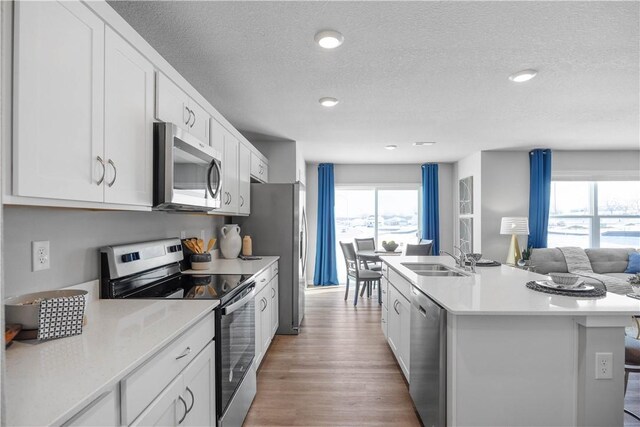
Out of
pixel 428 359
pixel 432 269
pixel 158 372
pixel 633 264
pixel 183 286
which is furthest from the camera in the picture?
pixel 633 264

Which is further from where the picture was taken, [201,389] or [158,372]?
[201,389]

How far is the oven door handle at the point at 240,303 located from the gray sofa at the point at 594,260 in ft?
15.0

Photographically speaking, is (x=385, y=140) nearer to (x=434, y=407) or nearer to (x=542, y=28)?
(x=542, y=28)

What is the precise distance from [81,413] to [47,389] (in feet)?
0.36

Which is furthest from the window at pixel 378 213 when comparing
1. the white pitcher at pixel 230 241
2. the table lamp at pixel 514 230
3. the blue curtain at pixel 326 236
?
the white pitcher at pixel 230 241

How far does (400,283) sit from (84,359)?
224 cm

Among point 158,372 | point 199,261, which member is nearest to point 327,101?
point 199,261

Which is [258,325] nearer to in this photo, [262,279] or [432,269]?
[262,279]

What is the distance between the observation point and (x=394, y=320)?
10.0 feet

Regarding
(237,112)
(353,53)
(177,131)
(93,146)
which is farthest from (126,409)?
(237,112)

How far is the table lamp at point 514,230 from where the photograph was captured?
5.38 metres

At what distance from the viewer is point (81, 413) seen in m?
0.86

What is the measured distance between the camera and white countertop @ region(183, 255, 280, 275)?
9.09 feet

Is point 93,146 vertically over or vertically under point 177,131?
under
